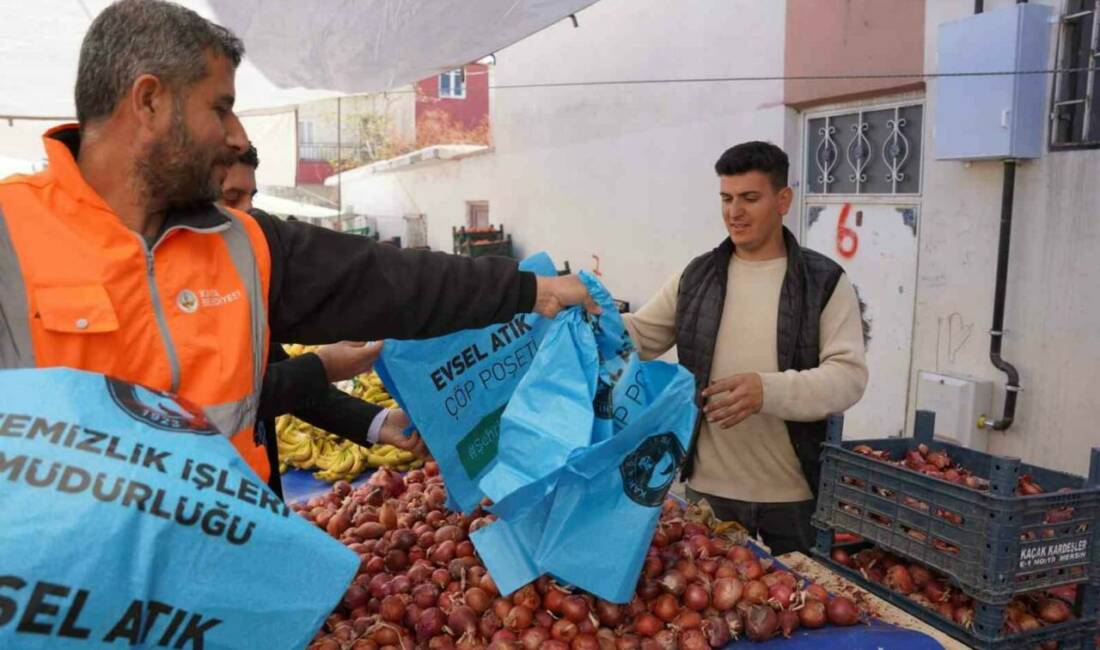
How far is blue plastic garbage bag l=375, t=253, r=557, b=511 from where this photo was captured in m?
2.35

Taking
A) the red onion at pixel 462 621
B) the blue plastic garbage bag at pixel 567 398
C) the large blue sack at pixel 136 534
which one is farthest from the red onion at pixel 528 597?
the large blue sack at pixel 136 534

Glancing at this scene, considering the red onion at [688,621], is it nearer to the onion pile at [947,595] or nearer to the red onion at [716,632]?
the red onion at [716,632]

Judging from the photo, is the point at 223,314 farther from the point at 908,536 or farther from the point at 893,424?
the point at 893,424

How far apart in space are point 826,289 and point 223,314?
206cm

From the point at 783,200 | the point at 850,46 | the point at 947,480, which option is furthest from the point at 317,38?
the point at 947,480

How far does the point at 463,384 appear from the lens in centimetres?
240

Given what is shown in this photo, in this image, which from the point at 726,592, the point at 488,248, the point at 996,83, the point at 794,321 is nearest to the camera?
the point at 726,592

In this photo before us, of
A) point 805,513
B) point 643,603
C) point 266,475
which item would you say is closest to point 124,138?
point 266,475

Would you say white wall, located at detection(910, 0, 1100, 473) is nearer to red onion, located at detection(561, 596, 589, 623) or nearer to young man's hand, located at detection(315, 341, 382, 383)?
red onion, located at detection(561, 596, 589, 623)

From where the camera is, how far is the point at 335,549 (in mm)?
1410

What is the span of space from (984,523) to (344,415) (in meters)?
2.05

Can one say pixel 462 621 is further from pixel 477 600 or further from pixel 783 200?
pixel 783 200

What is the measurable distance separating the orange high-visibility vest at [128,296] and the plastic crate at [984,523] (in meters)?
1.60

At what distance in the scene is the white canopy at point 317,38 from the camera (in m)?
4.42
